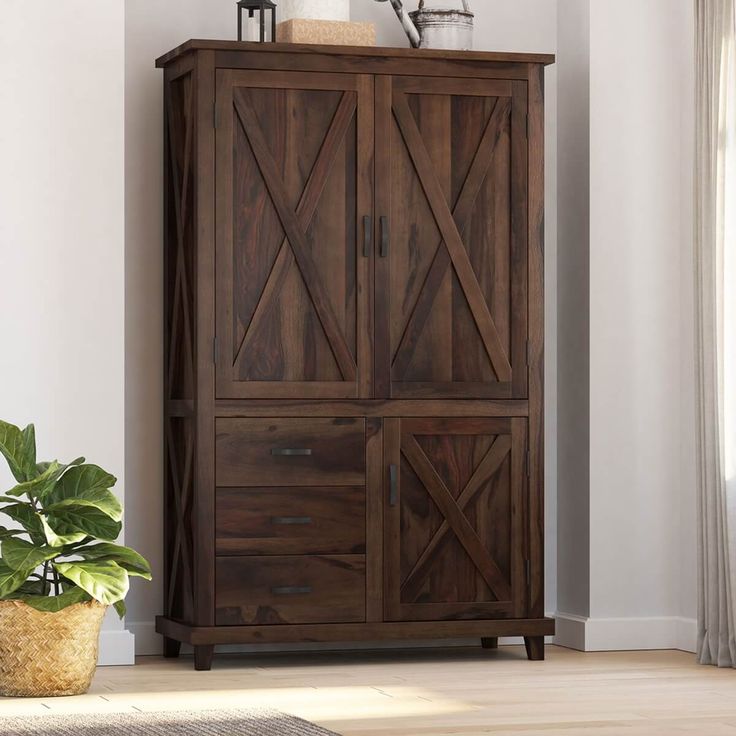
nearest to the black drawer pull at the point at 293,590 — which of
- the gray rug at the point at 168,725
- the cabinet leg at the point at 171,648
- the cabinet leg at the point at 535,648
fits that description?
the cabinet leg at the point at 171,648

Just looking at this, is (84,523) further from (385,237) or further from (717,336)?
(717,336)

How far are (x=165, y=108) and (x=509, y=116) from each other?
117 centimetres

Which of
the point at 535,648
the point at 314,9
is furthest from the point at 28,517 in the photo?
the point at 314,9

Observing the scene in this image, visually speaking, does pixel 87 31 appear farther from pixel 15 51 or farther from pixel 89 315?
pixel 89 315

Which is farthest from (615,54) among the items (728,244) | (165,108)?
(165,108)

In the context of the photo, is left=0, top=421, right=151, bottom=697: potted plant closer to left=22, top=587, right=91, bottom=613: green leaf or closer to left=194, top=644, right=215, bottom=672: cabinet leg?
left=22, top=587, right=91, bottom=613: green leaf

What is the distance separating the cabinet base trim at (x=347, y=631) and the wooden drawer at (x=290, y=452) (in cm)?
46

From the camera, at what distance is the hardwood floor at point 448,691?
369 centimetres

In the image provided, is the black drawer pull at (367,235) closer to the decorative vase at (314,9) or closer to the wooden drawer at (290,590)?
the decorative vase at (314,9)

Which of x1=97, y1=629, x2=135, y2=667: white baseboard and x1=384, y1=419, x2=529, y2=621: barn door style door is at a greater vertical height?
x1=384, y1=419, x2=529, y2=621: barn door style door

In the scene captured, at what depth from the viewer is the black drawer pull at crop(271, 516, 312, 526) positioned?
4.67 m

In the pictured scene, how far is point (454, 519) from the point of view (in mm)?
4812

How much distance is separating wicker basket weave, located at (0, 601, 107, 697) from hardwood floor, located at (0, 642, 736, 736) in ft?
0.23

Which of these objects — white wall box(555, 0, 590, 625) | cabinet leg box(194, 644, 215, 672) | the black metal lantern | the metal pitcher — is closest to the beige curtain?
white wall box(555, 0, 590, 625)
